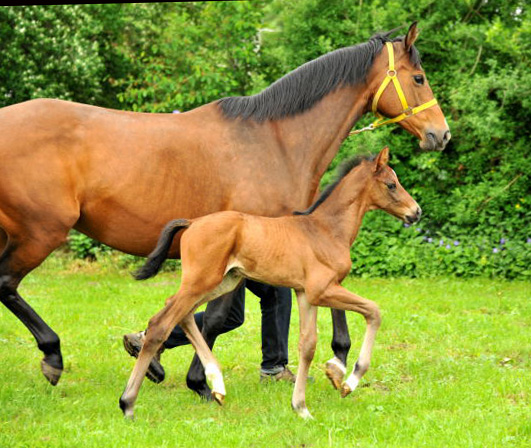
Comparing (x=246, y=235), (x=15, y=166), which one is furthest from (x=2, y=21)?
(x=246, y=235)

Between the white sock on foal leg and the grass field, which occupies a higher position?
the white sock on foal leg

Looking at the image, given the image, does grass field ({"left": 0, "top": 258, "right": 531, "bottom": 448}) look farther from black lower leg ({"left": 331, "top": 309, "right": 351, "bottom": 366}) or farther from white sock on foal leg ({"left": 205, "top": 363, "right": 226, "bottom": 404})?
black lower leg ({"left": 331, "top": 309, "right": 351, "bottom": 366})

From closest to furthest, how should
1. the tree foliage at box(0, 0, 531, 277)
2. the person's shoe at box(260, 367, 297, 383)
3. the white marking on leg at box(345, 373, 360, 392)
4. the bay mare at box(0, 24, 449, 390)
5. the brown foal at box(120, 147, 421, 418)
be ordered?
1. the brown foal at box(120, 147, 421, 418)
2. the white marking on leg at box(345, 373, 360, 392)
3. the bay mare at box(0, 24, 449, 390)
4. the person's shoe at box(260, 367, 297, 383)
5. the tree foliage at box(0, 0, 531, 277)

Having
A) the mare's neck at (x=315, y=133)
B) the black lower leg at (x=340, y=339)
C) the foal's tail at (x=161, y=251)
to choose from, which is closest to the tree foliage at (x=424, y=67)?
the mare's neck at (x=315, y=133)

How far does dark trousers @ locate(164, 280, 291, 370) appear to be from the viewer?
5.62 metres

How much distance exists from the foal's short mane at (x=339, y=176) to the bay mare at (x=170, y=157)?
0.25 m

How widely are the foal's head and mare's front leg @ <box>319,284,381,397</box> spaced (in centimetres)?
68

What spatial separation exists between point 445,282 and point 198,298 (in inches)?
232

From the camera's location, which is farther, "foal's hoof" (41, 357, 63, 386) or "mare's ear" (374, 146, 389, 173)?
"foal's hoof" (41, 357, 63, 386)

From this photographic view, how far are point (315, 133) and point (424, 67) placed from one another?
20.5 ft

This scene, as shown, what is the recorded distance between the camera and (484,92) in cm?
996

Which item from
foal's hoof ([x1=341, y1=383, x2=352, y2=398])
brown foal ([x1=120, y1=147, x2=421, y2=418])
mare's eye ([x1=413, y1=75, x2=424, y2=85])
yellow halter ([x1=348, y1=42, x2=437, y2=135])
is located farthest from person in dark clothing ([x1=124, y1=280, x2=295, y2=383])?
mare's eye ([x1=413, y1=75, x2=424, y2=85])

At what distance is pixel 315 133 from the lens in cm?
534

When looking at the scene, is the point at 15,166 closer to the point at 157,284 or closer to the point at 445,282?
the point at 157,284
